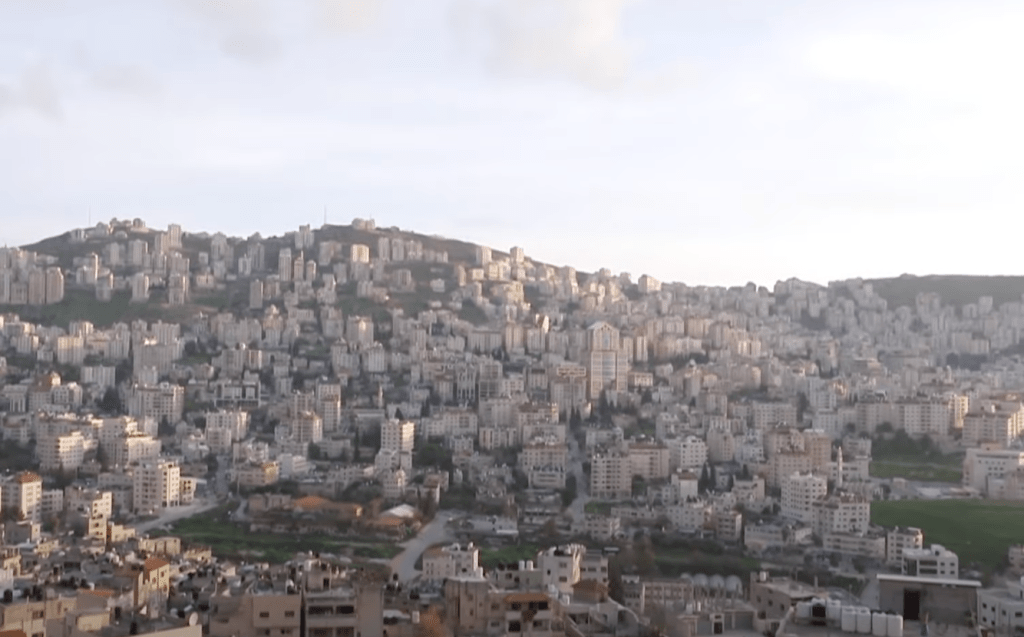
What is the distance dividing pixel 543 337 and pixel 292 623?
26.4m

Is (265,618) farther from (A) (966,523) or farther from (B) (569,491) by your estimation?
(B) (569,491)

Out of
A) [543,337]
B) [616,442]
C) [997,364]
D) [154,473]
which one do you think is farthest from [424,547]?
[997,364]

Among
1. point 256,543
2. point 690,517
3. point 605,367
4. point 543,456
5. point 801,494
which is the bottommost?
point 256,543

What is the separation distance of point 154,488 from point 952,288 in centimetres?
3313

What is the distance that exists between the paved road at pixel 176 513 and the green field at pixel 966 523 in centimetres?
836

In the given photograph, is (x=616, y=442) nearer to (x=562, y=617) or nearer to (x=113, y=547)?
(x=113, y=547)

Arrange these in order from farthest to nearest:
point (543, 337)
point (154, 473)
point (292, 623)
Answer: point (543, 337) → point (154, 473) → point (292, 623)

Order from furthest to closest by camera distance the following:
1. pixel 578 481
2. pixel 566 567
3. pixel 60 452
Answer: pixel 60 452 → pixel 578 481 → pixel 566 567

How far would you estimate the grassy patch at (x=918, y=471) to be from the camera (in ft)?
64.4

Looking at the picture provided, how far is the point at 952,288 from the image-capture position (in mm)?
43969

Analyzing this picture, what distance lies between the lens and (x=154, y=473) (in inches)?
678

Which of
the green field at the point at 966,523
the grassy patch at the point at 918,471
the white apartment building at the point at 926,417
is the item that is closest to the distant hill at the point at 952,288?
the white apartment building at the point at 926,417

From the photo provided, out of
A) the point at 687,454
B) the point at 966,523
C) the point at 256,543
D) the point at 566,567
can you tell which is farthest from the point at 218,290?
the point at 566,567

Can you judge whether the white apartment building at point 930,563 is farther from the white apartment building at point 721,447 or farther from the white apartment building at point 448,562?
the white apartment building at point 721,447
